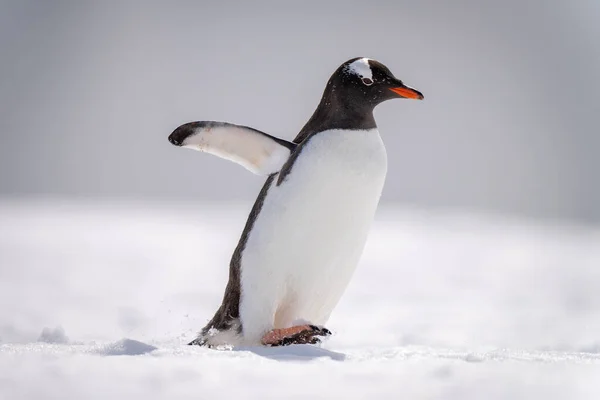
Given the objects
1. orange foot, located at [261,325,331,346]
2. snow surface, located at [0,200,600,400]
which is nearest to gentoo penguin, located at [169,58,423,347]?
orange foot, located at [261,325,331,346]

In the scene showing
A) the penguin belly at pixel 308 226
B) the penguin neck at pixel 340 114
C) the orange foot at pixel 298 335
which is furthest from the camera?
the penguin neck at pixel 340 114

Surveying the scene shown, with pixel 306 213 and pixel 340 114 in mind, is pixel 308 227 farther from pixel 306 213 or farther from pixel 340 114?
pixel 340 114

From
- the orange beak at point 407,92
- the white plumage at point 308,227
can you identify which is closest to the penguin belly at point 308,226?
the white plumage at point 308,227

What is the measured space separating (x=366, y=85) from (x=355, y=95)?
0.23 feet

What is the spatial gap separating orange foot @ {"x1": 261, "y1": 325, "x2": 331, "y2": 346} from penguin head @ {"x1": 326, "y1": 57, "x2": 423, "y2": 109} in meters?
0.97

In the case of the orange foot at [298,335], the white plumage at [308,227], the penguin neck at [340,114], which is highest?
the penguin neck at [340,114]

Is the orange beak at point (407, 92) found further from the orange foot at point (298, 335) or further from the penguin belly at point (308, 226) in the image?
the orange foot at point (298, 335)

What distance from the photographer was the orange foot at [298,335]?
10.5ft

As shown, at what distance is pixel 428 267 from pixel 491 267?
2.98 ft

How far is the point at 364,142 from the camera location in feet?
11.4

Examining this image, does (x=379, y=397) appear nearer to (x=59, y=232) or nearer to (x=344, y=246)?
(x=344, y=246)

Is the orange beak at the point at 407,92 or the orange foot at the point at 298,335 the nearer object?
the orange foot at the point at 298,335

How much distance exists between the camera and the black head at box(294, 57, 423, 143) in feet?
11.7

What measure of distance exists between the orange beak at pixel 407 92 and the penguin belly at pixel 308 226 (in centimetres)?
28
